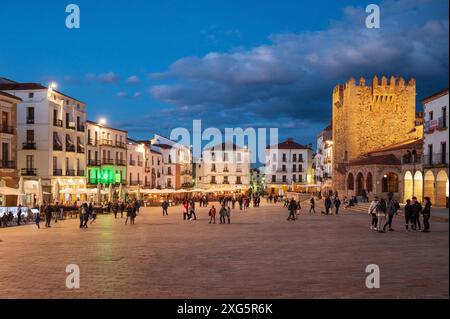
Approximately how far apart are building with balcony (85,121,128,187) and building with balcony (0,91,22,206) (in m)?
18.2

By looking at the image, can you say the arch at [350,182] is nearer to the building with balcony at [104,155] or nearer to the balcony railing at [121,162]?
the building with balcony at [104,155]

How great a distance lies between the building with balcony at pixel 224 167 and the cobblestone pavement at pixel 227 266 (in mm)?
83754

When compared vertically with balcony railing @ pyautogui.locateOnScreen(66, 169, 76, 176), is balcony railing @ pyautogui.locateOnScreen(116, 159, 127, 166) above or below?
above

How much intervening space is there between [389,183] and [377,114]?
49.6 feet

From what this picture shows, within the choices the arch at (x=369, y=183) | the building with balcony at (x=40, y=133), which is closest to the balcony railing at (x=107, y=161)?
the building with balcony at (x=40, y=133)

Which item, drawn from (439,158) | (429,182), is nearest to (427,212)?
(429,182)

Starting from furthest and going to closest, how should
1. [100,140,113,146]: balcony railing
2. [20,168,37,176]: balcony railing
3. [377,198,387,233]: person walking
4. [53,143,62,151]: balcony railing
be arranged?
1. [100,140,113,146]: balcony railing
2. [53,143,62,151]: balcony railing
3. [20,168,37,176]: balcony railing
4. [377,198,387,233]: person walking

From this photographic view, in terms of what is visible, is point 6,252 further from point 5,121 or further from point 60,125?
point 60,125

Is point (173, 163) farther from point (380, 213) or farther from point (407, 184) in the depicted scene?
point (380, 213)

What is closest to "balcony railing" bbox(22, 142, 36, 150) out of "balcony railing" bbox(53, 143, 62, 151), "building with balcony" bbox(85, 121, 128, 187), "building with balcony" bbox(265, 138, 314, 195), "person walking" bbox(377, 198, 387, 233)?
"balcony railing" bbox(53, 143, 62, 151)

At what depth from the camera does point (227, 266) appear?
12203mm

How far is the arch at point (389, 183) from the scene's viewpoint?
53.0 m

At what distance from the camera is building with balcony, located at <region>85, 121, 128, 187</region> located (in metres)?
58.8

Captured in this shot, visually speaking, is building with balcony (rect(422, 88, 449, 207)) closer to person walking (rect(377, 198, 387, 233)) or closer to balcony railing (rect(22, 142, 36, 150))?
person walking (rect(377, 198, 387, 233))
